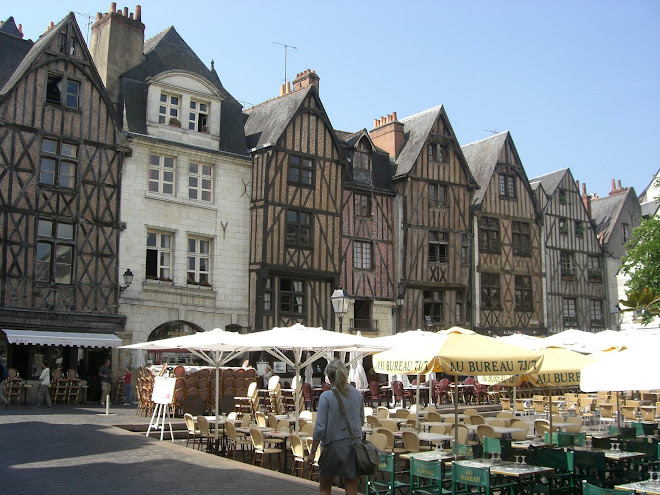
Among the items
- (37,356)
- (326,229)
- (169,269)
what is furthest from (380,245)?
(37,356)

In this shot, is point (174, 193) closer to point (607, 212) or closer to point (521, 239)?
point (521, 239)

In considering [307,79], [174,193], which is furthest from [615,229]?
[174,193]

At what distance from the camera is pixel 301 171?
23656 millimetres

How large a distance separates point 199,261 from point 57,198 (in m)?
4.63

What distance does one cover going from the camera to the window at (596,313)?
106 feet

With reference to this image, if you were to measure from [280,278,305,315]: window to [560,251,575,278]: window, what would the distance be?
1371 cm

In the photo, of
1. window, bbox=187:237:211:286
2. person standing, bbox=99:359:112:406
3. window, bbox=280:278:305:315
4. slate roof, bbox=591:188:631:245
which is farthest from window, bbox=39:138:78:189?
slate roof, bbox=591:188:631:245

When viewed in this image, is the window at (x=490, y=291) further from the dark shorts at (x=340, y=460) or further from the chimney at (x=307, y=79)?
the dark shorts at (x=340, y=460)

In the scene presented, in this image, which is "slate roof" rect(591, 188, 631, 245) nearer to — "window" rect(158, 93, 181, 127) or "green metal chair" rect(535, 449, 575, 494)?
"window" rect(158, 93, 181, 127)

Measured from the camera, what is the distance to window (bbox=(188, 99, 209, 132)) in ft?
74.4

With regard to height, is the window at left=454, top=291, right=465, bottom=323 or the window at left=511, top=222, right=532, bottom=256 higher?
the window at left=511, top=222, right=532, bottom=256

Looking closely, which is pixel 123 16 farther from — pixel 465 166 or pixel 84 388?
pixel 465 166

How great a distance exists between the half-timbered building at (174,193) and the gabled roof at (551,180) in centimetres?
1537

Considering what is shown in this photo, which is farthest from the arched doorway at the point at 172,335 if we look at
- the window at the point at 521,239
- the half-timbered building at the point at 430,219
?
the window at the point at 521,239
